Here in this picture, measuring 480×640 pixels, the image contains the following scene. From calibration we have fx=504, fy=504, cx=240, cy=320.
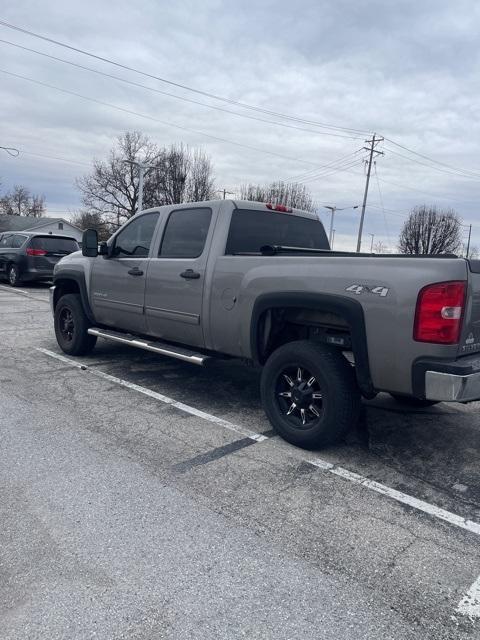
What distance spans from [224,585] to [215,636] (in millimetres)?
315

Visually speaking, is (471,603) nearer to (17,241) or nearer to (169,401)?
(169,401)

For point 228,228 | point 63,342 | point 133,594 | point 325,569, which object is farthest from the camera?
point 63,342

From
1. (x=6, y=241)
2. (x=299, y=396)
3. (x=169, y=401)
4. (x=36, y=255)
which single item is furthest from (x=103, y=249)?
(x=6, y=241)

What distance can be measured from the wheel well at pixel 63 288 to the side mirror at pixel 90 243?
907 millimetres

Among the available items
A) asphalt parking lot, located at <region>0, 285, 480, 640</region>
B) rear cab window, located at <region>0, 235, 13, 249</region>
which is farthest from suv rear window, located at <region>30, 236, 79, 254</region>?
asphalt parking lot, located at <region>0, 285, 480, 640</region>

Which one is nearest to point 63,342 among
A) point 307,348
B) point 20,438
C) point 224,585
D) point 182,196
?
point 20,438

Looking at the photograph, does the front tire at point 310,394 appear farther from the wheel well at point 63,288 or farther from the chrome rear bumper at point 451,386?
the wheel well at point 63,288

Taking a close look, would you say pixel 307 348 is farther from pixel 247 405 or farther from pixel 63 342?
pixel 63 342

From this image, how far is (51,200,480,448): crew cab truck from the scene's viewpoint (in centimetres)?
324

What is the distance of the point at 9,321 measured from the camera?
378 inches

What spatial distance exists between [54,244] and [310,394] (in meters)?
13.4

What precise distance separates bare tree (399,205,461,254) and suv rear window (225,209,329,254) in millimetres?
51744

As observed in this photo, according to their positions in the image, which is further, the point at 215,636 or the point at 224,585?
the point at 224,585

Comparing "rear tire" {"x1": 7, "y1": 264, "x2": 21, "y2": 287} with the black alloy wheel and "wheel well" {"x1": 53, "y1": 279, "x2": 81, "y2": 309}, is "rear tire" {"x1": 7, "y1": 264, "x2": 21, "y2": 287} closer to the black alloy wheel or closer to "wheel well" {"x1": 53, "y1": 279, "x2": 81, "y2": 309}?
"wheel well" {"x1": 53, "y1": 279, "x2": 81, "y2": 309}
